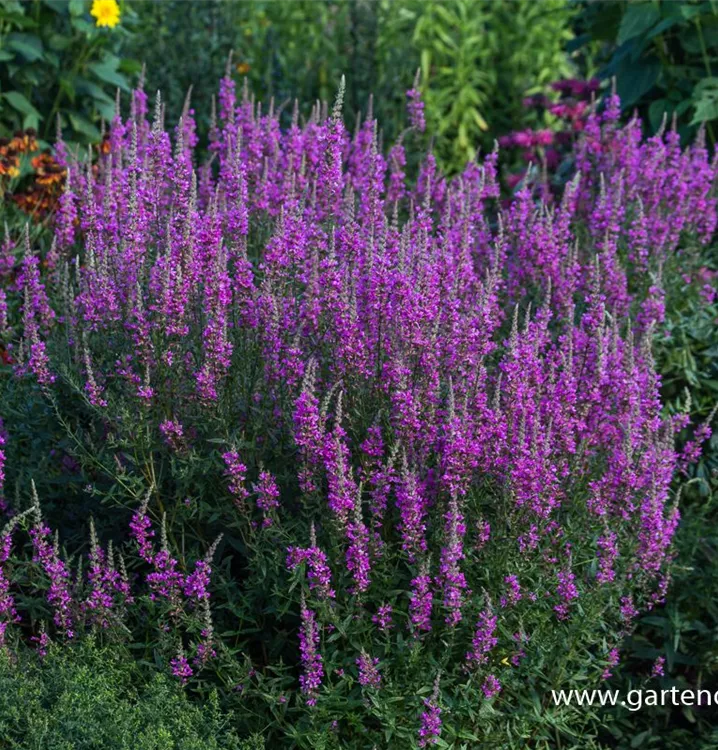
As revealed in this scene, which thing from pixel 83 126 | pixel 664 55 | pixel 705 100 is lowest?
pixel 83 126

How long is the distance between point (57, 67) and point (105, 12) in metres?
0.44

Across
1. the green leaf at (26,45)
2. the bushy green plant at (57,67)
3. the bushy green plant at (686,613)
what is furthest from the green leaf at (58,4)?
the bushy green plant at (686,613)

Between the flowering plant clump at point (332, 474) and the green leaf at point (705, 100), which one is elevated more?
the green leaf at point (705, 100)

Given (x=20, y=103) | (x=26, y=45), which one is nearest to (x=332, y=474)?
(x=20, y=103)

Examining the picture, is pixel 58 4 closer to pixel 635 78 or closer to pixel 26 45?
pixel 26 45

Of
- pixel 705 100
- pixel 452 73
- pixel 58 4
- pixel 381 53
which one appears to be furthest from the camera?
pixel 452 73

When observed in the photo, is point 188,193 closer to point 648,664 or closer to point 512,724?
point 512,724

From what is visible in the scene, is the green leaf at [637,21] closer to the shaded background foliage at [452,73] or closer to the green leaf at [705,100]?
the shaded background foliage at [452,73]

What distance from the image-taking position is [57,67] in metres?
6.44

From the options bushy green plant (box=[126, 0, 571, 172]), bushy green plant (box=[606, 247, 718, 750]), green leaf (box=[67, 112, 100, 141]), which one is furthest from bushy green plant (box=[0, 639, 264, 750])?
bushy green plant (box=[126, 0, 571, 172])

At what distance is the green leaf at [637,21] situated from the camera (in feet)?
19.8

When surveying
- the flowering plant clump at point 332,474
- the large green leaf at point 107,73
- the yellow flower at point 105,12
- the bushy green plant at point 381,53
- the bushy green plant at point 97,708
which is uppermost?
the bushy green plant at point 381,53

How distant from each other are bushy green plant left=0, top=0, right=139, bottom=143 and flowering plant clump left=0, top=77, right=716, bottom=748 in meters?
2.48

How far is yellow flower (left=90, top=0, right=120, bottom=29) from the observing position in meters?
6.17
